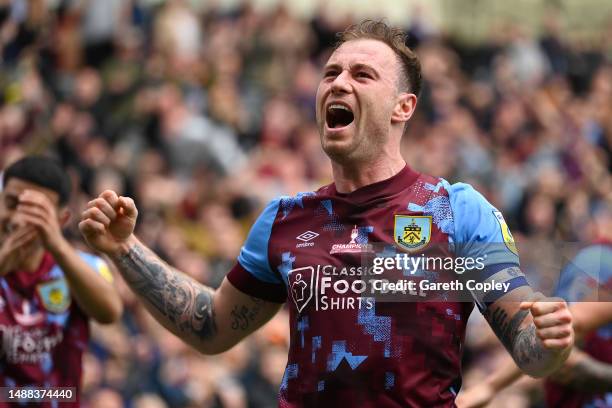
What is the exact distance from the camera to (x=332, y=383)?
503 cm

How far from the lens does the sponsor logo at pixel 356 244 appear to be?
5199 millimetres

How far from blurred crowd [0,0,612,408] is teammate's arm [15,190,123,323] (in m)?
3.41

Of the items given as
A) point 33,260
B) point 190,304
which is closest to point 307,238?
point 190,304

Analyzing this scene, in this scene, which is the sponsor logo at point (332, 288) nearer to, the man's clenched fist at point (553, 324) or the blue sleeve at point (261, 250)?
the blue sleeve at point (261, 250)

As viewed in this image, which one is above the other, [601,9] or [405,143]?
[601,9]

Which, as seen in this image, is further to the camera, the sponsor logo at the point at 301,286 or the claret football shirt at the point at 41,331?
the claret football shirt at the point at 41,331

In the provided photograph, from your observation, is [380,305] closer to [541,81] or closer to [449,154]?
[449,154]

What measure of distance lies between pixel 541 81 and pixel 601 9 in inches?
163

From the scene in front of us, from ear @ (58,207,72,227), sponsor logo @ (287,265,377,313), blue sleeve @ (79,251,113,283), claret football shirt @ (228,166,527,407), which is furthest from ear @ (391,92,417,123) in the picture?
ear @ (58,207,72,227)

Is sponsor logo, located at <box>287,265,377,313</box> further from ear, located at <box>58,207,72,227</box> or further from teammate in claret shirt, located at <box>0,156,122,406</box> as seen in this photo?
ear, located at <box>58,207,72,227</box>

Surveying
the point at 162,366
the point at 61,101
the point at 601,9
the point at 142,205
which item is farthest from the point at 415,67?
the point at 601,9

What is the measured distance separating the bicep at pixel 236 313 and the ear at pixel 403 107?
1008 millimetres

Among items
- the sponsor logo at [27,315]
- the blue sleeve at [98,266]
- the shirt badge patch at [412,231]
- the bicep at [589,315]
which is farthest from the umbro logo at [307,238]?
the sponsor logo at [27,315]

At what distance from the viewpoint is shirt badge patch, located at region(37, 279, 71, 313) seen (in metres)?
6.75
